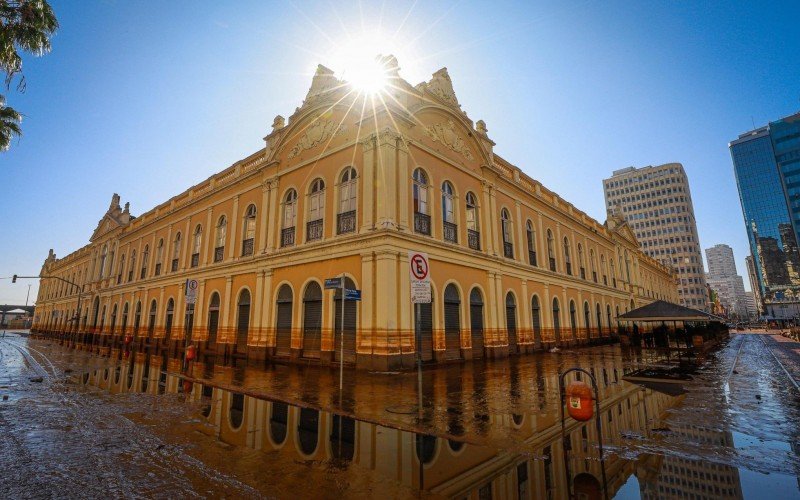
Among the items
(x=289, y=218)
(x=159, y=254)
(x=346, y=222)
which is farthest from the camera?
(x=159, y=254)

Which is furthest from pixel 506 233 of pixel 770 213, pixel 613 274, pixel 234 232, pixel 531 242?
pixel 770 213

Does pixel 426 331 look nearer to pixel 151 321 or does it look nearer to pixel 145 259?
pixel 151 321

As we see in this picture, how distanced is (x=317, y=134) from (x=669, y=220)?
11282 centimetres

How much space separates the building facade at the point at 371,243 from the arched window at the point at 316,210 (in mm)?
73

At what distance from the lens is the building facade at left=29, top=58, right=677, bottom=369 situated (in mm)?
13336

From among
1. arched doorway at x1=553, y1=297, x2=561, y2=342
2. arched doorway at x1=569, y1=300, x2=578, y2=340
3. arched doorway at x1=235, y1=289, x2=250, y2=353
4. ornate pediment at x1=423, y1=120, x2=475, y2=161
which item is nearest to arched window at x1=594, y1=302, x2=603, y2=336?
arched doorway at x1=569, y1=300, x2=578, y2=340

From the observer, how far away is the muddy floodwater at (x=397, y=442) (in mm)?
3582

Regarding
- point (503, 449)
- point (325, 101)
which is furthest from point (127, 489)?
point (325, 101)

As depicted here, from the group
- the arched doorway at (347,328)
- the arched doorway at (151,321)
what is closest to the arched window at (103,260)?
the arched doorway at (151,321)

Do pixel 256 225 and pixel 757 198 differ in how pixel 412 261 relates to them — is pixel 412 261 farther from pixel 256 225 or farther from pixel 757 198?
pixel 757 198

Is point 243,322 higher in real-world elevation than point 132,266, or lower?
lower

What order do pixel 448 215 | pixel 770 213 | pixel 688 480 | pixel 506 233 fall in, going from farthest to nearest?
1. pixel 770 213
2. pixel 506 233
3. pixel 448 215
4. pixel 688 480

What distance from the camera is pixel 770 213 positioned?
337ft

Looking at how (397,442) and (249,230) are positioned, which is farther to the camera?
(249,230)
